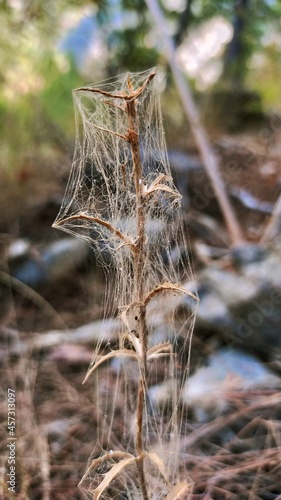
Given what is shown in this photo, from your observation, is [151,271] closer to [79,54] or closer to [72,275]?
[72,275]

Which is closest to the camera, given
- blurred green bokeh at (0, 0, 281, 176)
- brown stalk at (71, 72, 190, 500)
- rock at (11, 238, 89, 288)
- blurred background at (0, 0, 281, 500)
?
brown stalk at (71, 72, 190, 500)

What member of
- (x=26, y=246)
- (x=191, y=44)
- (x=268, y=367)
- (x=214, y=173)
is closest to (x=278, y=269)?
(x=268, y=367)

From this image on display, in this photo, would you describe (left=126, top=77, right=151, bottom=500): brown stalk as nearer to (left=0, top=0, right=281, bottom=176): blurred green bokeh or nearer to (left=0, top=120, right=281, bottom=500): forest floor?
(left=0, top=120, right=281, bottom=500): forest floor

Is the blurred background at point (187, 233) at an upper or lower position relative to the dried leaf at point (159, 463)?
upper

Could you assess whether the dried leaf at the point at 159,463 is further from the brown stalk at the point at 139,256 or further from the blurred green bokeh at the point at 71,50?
the blurred green bokeh at the point at 71,50

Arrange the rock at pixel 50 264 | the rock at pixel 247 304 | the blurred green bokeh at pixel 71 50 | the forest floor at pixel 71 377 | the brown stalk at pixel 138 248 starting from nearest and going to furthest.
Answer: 1. the brown stalk at pixel 138 248
2. the forest floor at pixel 71 377
3. the rock at pixel 247 304
4. the rock at pixel 50 264
5. the blurred green bokeh at pixel 71 50

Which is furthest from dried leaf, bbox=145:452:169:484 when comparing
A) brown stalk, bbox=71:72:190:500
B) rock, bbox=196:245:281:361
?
rock, bbox=196:245:281:361

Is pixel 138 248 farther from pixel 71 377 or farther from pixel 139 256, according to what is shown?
pixel 71 377

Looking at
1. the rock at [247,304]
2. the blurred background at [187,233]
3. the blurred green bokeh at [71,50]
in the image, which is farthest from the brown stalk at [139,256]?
the blurred green bokeh at [71,50]
